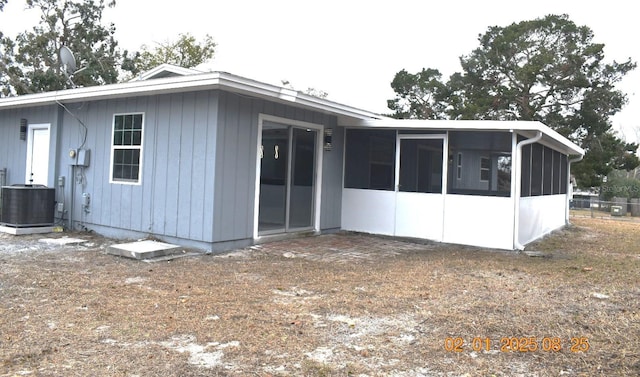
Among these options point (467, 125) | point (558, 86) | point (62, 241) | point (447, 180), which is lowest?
point (62, 241)

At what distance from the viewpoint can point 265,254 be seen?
6699 mm

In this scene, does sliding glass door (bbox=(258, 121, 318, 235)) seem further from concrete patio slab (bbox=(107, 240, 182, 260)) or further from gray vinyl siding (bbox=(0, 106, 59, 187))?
gray vinyl siding (bbox=(0, 106, 59, 187))

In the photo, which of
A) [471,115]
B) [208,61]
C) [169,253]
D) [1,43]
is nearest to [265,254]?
[169,253]

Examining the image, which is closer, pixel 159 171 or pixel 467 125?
pixel 159 171

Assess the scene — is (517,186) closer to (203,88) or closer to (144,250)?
(203,88)

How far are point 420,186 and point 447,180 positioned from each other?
1.59 feet

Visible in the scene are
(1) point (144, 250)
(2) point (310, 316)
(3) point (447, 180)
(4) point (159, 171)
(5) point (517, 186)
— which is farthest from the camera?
(3) point (447, 180)

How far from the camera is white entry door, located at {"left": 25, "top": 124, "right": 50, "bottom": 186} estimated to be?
916cm

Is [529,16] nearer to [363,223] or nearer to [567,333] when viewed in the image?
[363,223]

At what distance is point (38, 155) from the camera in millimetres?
9359

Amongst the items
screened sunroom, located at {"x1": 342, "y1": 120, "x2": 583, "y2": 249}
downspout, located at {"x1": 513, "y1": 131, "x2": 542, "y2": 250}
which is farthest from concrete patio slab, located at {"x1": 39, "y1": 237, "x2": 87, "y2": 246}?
downspout, located at {"x1": 513, "y1": 131, "x2": 542, "y2": 250}

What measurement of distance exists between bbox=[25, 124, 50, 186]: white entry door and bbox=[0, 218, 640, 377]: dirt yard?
282 cm

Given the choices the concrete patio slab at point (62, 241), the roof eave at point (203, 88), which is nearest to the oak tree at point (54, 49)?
the roof eave at point (203, 88)

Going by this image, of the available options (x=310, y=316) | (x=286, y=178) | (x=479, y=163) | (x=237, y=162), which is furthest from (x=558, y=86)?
(x=310, y=316)
